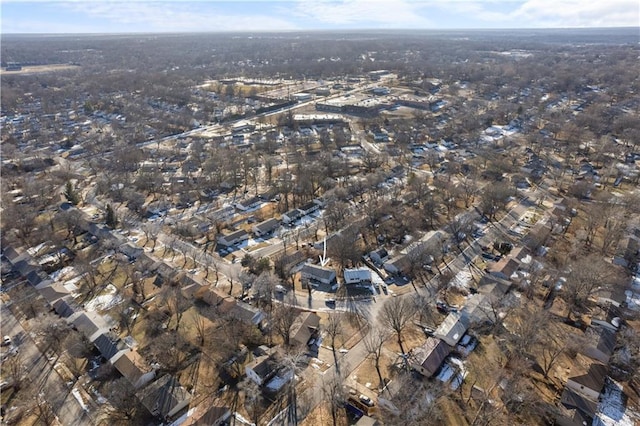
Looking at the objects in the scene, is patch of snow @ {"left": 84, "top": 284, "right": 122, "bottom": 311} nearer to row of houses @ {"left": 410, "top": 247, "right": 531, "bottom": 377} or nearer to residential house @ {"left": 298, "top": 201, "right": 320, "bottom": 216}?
residential house @ {"left": 298, "top": 201, "right": 320, "bottom": 216}

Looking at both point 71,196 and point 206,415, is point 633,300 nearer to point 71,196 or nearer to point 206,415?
point 206,415

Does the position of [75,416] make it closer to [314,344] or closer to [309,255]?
[314,344]

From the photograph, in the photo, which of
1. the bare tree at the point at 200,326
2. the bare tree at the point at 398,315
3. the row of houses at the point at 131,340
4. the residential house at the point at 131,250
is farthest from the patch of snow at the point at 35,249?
the bare tree at the point at 398,315

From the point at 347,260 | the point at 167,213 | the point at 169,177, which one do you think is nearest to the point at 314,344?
the point at 347,260

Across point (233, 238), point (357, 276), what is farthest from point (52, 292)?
point (357, 276)

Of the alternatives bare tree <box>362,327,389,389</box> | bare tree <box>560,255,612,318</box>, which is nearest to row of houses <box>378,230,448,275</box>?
bare tree <box>362,327,389,389</box>

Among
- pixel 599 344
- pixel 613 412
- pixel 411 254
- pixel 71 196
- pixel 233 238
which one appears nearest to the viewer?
pixel 613 412

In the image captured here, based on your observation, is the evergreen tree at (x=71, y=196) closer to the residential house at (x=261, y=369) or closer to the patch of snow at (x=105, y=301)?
the patch of snow at (x=105, y=301)
